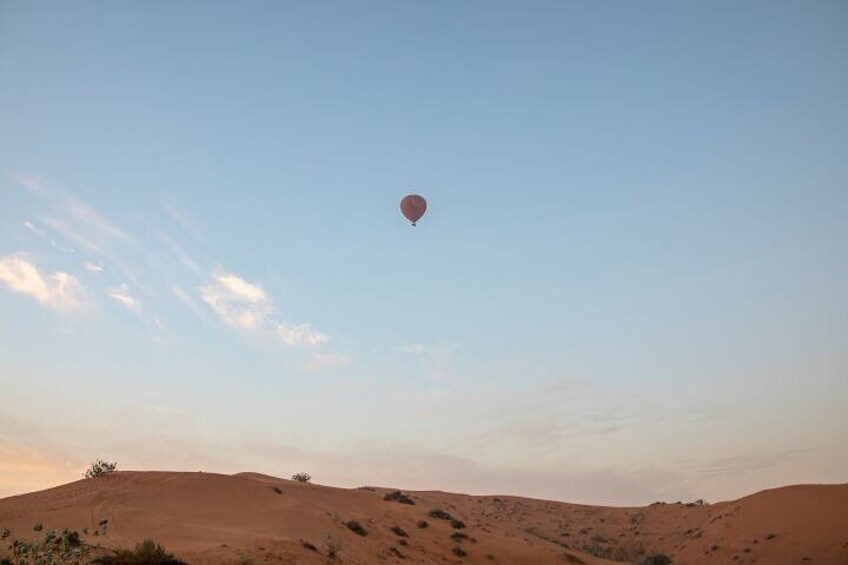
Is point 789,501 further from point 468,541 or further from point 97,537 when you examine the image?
point 97,537

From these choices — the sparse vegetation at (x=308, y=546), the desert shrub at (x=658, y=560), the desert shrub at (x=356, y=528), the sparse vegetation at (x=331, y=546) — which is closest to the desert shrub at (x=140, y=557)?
the sparse vegetation at (x=308, y=546)

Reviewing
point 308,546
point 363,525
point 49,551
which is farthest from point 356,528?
point 49,551

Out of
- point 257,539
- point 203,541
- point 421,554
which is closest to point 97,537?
point 203,541

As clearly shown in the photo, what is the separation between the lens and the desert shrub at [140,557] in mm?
17812

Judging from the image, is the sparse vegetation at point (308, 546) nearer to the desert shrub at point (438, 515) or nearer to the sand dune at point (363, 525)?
the sand dune at point (363, 525)

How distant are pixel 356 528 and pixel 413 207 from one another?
21380 mm

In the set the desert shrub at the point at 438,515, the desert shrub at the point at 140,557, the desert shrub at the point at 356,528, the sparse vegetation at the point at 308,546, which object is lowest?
the desert shrub at the point at 140,557

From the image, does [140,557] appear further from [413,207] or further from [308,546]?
[413,207]

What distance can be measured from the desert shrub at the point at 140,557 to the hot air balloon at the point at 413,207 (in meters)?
28.0

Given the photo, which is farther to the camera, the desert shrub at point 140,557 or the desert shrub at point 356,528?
the desert shrub at point 356,528

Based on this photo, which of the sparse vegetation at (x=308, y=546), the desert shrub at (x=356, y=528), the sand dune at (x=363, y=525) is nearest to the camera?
the sand dune at (x=363, y=525)

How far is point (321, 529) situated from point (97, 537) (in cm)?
1080

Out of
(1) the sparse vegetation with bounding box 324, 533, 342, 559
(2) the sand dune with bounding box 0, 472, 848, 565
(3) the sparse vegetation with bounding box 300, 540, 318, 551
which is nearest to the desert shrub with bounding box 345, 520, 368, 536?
(2) the sand dune with bounding box 0, 472, 848, 565

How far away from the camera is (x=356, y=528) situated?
1244 inches
